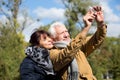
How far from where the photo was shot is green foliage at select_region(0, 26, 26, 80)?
25.6m

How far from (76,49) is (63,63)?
0.67 feet

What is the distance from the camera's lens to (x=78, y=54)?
4.42 meters

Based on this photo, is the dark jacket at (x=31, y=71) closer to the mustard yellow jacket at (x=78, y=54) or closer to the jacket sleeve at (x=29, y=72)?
the jacket sleeve at (x=29, y=72)

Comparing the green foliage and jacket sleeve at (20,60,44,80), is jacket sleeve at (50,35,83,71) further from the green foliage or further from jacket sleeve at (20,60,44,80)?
the green foliage

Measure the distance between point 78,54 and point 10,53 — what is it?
21804mm

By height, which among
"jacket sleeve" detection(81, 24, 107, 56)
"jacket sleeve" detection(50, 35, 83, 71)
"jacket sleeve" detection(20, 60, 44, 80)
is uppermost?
"jacket sleeve" detection(81, 24, 107, 56)

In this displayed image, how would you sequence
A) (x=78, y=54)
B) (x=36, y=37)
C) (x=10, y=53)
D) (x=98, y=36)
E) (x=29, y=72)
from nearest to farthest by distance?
(x=29, y=72)
(x=36, y=37)
(x=78, y=54)
(x=98, y=36)
(x=10, y=53)

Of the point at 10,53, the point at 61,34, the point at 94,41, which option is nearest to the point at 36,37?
the point at 61,34

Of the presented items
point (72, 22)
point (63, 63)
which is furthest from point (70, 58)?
point (72, 22)

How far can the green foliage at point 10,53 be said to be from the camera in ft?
84.0

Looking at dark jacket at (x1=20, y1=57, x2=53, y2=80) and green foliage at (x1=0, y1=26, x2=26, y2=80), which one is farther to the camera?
green foliage at (x1=0, y1=26, x2=26, y2=80)

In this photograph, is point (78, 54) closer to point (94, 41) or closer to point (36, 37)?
point (94, 41)

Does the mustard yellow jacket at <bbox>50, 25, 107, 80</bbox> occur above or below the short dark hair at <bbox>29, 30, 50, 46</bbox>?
below

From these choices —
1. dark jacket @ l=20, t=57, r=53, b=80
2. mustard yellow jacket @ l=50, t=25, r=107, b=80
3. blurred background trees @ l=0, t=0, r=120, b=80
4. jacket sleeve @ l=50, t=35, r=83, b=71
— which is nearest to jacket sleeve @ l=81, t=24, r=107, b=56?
mustard yellow jacket @ l=50, t=25, r=107, b=80
